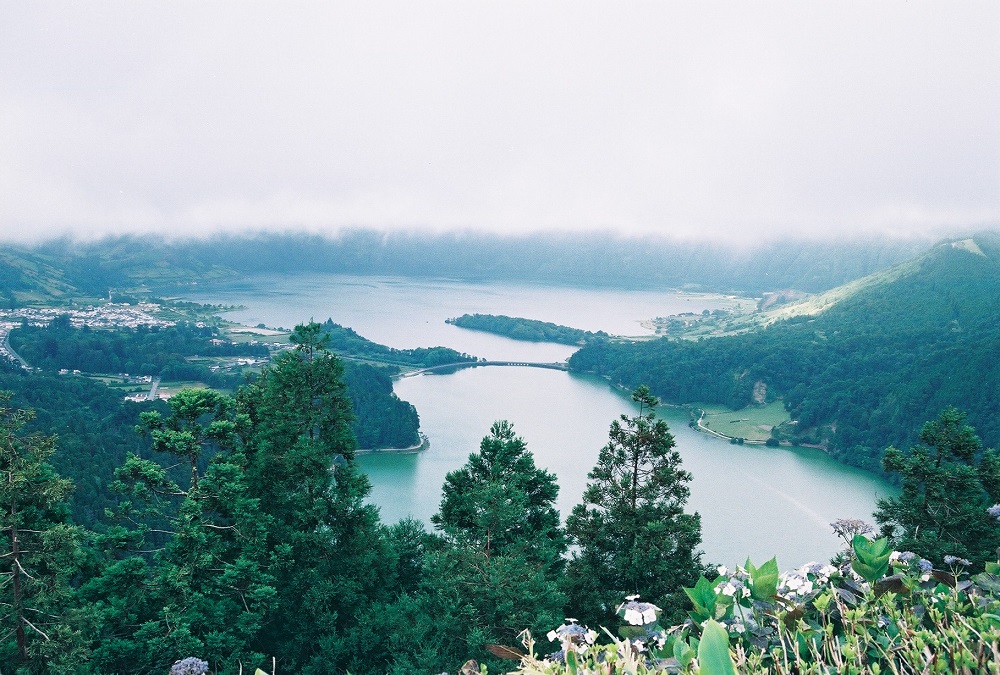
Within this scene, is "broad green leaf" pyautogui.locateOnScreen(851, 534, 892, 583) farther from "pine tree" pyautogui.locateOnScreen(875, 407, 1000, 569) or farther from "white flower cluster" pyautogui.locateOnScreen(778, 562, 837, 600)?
"pine tree" pyautogui.locateOnScreen(875, 407, 1000, 569)

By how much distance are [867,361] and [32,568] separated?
49964mm

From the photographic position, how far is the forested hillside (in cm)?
3388

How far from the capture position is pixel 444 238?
507 ft

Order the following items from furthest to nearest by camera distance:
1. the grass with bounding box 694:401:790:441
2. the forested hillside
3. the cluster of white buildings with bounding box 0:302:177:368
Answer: the cluster of white buildings with bounding box 0:302:177:368, the grass with bounding box 694:401:790:441, the forested hillside

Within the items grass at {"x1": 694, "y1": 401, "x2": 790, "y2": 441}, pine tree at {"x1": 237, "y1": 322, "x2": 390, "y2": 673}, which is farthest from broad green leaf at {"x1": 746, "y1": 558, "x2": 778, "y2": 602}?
grass at {"x1": 694, "y1": 401, "x2": 790, "y2": 441}

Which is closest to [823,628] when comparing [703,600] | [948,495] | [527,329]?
[703,600]

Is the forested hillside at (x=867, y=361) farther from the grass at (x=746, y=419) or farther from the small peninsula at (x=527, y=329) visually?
the small peninsula at (x=527, y=329)

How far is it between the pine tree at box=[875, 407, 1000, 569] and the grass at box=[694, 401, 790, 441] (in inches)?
1075

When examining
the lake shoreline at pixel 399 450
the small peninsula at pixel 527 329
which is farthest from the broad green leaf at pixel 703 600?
the small peninsula at pixel 527 329

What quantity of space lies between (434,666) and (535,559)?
222 cm

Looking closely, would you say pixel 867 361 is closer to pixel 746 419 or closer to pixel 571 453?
pixel 746 419

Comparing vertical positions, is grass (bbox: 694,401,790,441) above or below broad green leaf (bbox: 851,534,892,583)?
below

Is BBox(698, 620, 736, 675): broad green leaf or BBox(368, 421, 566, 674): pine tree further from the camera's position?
BBox(368, 421, 566, 674): pine tree

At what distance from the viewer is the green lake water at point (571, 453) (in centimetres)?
2214
